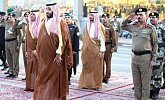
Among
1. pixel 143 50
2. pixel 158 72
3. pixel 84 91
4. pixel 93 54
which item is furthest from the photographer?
pixel 93 54

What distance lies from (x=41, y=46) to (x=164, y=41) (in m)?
2.75

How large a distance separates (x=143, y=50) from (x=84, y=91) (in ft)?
7.74

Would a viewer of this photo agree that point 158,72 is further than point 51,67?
Yes

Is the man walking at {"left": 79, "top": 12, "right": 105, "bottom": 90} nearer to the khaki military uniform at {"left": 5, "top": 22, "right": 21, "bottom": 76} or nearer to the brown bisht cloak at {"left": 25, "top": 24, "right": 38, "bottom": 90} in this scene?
the brown bisht cloak at {"left": 25, "top": 24, "right": 38, "bottom": 90}

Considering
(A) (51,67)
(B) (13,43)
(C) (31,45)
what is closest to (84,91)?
(C) (31,45)

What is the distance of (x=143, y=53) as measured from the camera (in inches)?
271

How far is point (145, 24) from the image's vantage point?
22.6 feet

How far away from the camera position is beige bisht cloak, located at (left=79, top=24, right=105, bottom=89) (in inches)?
355

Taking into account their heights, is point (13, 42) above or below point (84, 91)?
above

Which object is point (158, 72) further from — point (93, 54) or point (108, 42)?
point (108, 42)

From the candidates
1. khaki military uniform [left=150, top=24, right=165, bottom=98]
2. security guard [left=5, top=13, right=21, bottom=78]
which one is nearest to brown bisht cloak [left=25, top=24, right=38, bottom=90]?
security guard [left=5, top=13, right=21, bottom=78]

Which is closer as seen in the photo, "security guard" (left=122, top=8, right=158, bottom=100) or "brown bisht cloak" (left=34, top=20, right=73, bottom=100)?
"brown bisht cloak" (left=34, top=20, right=73, bottom=100)

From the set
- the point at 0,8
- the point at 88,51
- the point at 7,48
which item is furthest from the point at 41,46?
the point at 0,8

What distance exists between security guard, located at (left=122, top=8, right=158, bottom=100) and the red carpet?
1.24m
